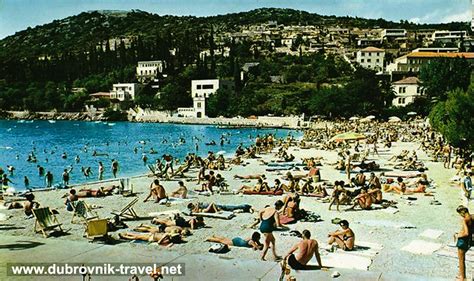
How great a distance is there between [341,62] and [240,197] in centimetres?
10133

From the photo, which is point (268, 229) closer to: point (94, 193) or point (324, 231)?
point (324, 231)

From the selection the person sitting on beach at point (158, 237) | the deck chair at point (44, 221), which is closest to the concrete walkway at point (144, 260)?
the deck chair at point (44, 221)

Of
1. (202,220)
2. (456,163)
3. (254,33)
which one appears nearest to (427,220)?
(202,220)

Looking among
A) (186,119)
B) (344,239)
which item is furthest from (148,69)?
(344,239)

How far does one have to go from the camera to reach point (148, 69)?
121 m

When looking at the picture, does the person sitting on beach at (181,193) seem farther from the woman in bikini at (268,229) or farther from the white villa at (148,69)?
the white villa at (148,69)

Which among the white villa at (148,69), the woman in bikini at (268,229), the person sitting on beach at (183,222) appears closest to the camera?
the woman in bikini at (268,229)

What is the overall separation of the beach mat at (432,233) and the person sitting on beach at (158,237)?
5580mm

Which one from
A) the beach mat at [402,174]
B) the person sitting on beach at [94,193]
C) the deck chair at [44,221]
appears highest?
the deck chair at [44,221]

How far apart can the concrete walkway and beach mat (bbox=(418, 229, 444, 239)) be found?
320 centimetres

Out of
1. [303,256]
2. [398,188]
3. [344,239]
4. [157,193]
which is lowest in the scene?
[398,188]

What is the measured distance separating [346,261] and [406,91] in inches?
3111

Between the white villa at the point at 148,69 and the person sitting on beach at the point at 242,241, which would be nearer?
the person sitting on beach at the point at 242,241

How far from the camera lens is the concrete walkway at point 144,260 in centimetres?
788
